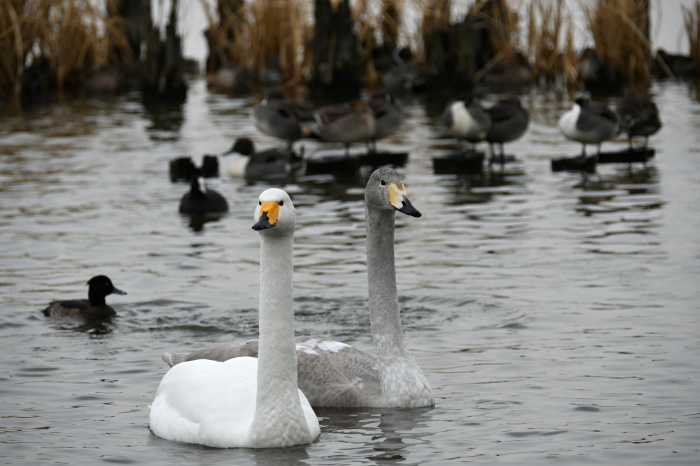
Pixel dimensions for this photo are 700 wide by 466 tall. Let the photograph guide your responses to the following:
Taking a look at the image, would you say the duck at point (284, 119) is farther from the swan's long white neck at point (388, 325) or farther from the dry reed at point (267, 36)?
the swan's long white neck at point (388, 325)

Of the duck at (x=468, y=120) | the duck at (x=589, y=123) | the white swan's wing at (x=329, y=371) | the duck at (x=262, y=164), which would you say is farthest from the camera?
the duck at (x=468, y=120)

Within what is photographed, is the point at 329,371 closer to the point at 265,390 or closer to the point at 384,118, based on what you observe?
the point at 265,390

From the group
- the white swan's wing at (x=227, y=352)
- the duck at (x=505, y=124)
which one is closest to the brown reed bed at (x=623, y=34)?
the duck at (x=505, y=124)

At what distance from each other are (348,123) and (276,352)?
11.5 m

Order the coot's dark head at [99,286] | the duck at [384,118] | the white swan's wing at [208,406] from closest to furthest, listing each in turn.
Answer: the white swan's wing at [208,406] < the coot's dark head at [99,286] < the duck at [384,118]

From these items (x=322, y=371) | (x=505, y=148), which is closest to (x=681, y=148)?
(x=505, y=148)

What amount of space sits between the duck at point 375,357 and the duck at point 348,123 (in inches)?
402

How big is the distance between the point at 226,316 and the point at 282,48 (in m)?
20.8

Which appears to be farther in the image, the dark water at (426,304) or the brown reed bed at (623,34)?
the brown reed bed at (623,34)

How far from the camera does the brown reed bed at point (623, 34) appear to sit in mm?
27656

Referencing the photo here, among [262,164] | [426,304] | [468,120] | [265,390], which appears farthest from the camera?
[468,120]

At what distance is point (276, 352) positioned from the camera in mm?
6684

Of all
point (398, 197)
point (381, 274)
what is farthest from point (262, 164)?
point (398, 197)

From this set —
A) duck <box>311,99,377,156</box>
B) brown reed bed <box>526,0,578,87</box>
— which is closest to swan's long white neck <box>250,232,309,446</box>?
duck <box>311,99,377,156</box>
